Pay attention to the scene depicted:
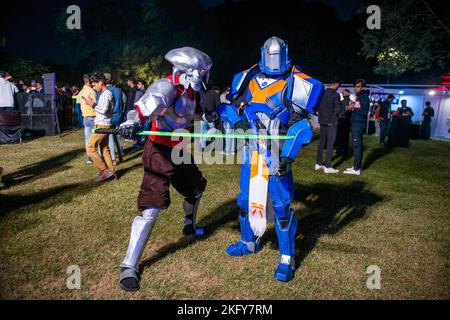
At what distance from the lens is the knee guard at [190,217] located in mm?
4270

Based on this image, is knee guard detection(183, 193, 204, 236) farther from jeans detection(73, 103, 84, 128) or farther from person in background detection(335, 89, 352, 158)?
jeans detection(73, 103, 84, 128)

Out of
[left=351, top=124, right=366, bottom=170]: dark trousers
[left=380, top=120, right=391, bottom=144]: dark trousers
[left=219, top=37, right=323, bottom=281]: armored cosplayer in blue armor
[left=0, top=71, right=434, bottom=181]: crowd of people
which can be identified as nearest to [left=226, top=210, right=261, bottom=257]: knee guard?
[left=219, top=37, right=323, bottom=281]: armored cosplayer in blue armor

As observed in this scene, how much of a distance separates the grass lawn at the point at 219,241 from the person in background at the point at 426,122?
9.60 metres

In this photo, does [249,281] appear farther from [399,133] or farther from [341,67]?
[341,67]

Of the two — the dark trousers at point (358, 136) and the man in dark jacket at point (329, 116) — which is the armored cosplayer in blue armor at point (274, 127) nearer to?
the man in dark jacket at point (329, 116)

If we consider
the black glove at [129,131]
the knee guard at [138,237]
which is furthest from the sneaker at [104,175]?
the black glove at [129,131]

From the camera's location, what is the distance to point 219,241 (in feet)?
13.9

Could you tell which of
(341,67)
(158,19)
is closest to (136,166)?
(158,19)

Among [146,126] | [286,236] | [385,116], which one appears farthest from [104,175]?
[385,116]

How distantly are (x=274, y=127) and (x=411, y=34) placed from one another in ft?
49.3

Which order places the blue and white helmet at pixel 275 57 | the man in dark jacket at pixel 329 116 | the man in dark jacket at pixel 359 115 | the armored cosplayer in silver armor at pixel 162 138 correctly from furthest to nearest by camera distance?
the man in dark jacket at pixel 329 116
the man in dark jacket at pixel 359 115
the blue and white helmet at pixel 275 57
the armored cosplayer in silver armor at pixel 162 138

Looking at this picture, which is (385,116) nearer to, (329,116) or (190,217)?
(329,116)

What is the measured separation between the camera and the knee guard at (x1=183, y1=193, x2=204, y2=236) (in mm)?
4270
